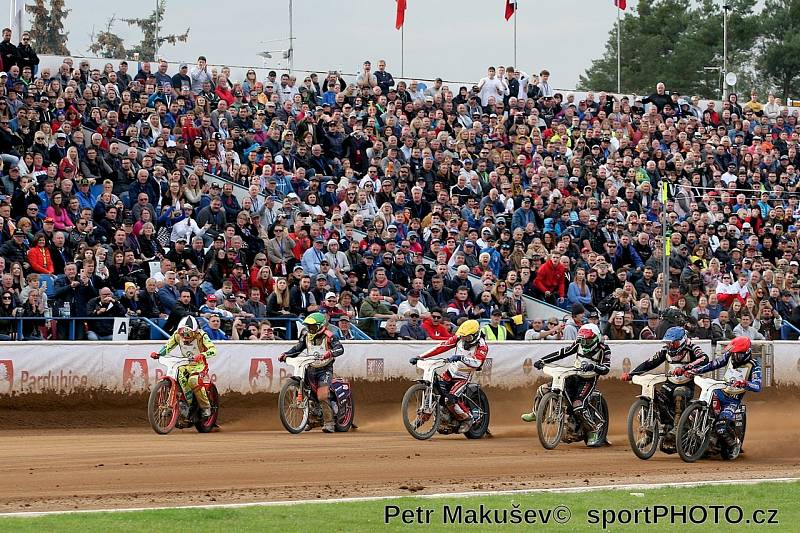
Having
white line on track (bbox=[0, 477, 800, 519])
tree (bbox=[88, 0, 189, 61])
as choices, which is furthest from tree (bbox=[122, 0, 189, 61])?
white line on track (bbox=[0, 477, 800, 519])

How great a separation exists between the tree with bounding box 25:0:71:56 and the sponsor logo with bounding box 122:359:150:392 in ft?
145

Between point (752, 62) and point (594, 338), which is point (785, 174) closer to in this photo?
point (594, 338)

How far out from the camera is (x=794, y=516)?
11773 millimetres

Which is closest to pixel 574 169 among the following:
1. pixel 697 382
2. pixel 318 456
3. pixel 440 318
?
pixel 440 318

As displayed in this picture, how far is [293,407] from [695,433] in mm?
5731

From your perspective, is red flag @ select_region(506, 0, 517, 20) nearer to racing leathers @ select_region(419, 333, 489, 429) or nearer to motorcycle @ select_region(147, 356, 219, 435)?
racing leathers @ select_region(419, 333, 489, 429)

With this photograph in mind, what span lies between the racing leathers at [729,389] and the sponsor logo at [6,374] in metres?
9.27

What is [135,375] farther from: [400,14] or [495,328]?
[400,14]

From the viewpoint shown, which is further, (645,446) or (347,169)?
(347,169)

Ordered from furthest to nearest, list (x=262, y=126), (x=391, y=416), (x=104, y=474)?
(x=262, y=126)
(x=391, y=416)
(x=104, y=474)

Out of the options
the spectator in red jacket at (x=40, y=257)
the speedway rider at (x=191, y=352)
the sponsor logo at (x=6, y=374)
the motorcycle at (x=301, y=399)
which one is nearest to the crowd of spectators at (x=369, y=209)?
the spectator in red jacket at (x=40, y=257)

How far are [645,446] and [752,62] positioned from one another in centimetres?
7315

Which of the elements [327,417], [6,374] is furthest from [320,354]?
[6,374]

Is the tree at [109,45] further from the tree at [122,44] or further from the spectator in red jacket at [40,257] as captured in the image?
the spectator in red jacket at [40,257]
